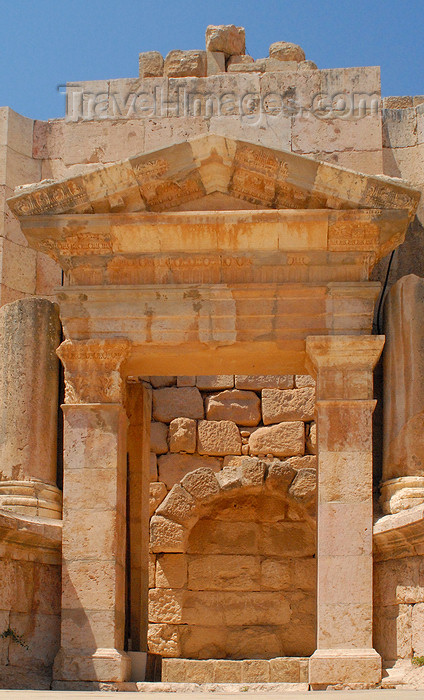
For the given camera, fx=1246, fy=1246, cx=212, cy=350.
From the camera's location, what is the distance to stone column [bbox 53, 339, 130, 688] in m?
10.1

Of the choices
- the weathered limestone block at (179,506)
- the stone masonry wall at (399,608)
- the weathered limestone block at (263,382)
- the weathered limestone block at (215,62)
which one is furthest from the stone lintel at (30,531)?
the weathered limestone block at (215,62)

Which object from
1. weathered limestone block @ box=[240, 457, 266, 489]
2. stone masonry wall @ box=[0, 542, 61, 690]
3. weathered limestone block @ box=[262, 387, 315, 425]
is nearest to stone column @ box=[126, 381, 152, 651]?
stone masonry wall @ box=[0, 542, 61, 690]

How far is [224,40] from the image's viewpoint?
13500 mm

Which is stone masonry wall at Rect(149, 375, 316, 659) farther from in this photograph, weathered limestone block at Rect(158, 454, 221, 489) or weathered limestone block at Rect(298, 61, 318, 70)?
weathered limestone block at Rect(298, 61, 318, 70)

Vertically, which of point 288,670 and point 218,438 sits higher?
point 218,438

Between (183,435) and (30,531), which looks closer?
(30,531)

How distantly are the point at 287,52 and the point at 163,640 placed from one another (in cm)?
674

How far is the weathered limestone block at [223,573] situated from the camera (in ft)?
48.0

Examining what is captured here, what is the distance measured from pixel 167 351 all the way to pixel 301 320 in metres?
1.19

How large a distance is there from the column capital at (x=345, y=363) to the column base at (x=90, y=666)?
9.01 feet

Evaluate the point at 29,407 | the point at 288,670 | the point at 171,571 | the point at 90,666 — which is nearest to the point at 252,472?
the point at 171,571

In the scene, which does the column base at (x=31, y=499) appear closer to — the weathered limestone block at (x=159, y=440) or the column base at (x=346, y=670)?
the column base at (x=346, y=670)

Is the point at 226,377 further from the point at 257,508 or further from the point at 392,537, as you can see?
the point at 392,537

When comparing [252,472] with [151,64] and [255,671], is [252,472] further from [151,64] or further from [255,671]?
[151,64]
